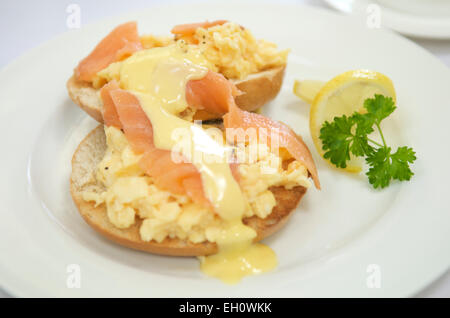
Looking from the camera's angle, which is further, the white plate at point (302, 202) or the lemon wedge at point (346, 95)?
the lemon wedge at point (346, 95)

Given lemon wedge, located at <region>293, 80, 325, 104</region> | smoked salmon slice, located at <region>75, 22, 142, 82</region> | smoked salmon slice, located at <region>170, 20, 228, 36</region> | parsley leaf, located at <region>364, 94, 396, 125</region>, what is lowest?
lemon wedge, located at <region>293, 80, 325, 104</region>

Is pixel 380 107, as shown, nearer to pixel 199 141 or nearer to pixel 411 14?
pixel 199 141

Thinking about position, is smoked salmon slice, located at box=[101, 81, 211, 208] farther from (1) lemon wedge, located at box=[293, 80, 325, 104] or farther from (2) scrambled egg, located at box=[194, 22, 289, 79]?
(1) lemon wedge, located at box=[293, 80, 325, 104]

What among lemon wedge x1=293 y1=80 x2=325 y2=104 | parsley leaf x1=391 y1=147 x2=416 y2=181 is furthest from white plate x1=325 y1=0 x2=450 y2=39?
parsley leaf x1=391 y1=147 x2=416 y2=181

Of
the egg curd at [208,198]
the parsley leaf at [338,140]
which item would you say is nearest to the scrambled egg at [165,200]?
the egg curd at [208,198]

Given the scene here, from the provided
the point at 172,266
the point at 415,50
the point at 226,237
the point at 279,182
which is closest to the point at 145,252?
the point at 172,266

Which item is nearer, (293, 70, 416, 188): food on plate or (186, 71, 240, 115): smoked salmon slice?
(293, 70, 416, 188): food on plate

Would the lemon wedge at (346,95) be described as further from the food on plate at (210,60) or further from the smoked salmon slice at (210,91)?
the smoked salmon slice at (210,91)

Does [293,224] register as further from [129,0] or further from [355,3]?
[129,0]
